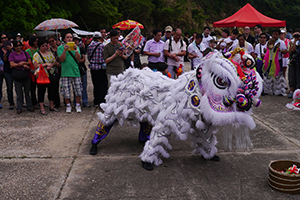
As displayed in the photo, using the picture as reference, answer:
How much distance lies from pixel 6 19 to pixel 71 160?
1404 centimetres

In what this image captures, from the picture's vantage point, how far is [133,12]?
30375 mm

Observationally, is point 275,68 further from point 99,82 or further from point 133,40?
point 99,82

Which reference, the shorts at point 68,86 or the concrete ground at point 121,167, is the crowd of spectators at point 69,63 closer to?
the shorts at point 68,86

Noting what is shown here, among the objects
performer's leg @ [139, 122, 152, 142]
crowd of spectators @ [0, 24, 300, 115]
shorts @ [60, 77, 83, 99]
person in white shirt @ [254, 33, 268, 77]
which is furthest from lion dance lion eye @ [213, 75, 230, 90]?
person in white shirt @ [254, 33, 268, 77]

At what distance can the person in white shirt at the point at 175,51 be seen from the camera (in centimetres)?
731

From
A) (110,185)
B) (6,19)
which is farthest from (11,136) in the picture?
(6,19)

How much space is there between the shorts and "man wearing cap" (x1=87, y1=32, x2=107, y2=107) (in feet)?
1.50

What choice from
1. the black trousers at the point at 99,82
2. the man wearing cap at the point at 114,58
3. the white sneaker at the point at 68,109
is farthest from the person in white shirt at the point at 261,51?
the white sneaker at the point at 68,109

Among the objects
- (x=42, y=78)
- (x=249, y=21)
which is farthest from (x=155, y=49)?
(x=249, y=21)

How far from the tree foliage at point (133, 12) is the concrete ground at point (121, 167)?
12248mm

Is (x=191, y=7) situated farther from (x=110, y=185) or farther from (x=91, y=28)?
(x=110, y=185)

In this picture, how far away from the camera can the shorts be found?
21.9ft

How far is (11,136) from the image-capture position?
5258mm

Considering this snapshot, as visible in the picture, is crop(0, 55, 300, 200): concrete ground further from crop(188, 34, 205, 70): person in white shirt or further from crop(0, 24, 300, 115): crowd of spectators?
crop(188, 34, 205, 70): person in white shirt
